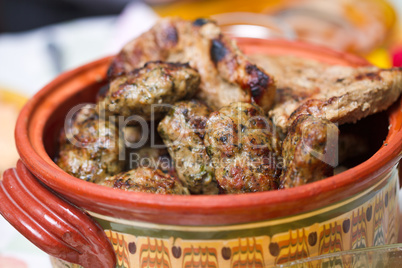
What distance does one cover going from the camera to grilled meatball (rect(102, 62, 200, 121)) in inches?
44.9

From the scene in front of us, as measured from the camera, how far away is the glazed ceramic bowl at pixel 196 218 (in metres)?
0.86

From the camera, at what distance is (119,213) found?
920 millimetres

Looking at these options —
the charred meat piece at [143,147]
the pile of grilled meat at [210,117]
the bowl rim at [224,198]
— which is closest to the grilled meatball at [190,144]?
the pile of grilled meat at [210,117]

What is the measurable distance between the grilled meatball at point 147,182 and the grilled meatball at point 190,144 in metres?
0.04

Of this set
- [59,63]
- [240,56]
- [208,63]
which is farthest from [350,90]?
[59,63]

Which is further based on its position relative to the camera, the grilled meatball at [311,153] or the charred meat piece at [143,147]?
the charred meat piece at [143,147]

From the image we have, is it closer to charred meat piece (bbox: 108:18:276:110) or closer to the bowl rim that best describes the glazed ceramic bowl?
the bowl rim

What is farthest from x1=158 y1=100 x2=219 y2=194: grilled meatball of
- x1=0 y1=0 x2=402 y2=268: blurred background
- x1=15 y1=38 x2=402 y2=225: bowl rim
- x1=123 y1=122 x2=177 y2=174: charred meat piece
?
x1=0 y1=0 x2=402 y2=268: blurred background

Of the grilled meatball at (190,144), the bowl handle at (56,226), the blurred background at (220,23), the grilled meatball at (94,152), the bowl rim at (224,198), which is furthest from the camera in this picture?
the blurred background at (220,23)

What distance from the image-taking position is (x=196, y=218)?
0.87 m

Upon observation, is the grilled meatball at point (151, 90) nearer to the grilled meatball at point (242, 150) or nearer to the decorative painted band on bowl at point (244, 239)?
the grilled meatball at point (242, 150)

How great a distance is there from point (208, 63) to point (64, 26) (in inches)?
87.4

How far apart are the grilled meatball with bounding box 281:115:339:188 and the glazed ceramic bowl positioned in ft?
0.17

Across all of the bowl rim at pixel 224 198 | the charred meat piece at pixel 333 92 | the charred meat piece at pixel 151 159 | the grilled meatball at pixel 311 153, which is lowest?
the charred meat piece at pixel 151 159
